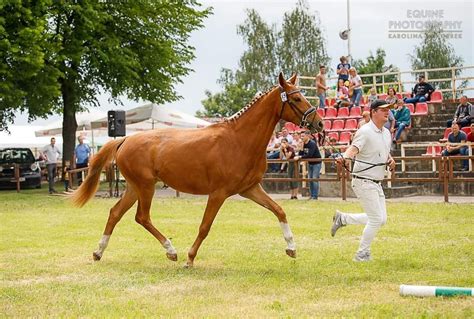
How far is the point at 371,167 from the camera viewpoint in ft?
32.7

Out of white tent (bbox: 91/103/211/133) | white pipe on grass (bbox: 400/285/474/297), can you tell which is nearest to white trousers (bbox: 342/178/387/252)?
white pipe on grass (bbox: 400/285/474/297)

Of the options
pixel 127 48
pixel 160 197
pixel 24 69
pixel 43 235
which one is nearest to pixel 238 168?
pixel 43 235

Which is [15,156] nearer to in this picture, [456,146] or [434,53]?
[456,146]

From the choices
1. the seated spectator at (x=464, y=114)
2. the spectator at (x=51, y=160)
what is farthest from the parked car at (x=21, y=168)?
the seated spectator at (x=464, y=114)

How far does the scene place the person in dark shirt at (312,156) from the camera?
22484 mm

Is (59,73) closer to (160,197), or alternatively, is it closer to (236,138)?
(160,197)

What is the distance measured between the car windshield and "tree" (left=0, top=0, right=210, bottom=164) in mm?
1680

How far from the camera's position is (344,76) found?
98.5 feet

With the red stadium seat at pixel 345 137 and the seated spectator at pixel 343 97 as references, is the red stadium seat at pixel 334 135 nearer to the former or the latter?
the red stadium seat at pixel 345 137

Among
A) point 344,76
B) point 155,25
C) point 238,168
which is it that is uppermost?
point 155,25

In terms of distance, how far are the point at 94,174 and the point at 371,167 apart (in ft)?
13.0

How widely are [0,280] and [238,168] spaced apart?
3124 millimetres

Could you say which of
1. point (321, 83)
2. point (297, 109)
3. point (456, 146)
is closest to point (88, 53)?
point (321, 83)

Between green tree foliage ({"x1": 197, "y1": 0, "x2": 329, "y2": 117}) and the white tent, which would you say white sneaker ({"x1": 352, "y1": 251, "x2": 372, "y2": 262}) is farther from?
green tree foliage ({"x1": 197, "y1": 0, "x2": 329, "y2": 117})
